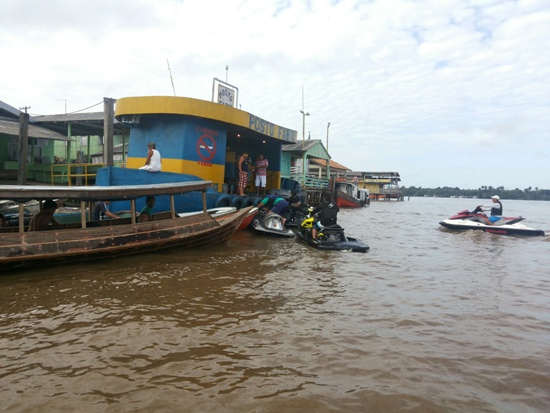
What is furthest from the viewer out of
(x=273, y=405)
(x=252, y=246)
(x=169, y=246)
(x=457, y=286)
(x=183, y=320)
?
(x=252, y=246)

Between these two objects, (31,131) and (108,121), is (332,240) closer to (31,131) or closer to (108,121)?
(108,121)

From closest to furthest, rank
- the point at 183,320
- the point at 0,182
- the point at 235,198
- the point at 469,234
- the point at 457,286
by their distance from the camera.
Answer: the point at 183,320 < the point at 457,286 < the point at 235,198 < the point at 469,234 < the point at 0,182

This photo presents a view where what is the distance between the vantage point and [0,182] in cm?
1750

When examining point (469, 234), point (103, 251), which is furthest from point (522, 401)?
point (469, 234)

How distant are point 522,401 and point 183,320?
350cm

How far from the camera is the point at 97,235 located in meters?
7.07

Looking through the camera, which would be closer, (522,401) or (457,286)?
(522,401)

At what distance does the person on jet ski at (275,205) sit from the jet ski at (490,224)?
26.0 ft

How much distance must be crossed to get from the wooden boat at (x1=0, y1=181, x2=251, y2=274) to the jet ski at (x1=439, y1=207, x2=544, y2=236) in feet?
36.8

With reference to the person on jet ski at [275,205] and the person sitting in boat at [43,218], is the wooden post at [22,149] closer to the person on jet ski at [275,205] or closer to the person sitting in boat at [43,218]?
the person sitting in boat at [43,218]

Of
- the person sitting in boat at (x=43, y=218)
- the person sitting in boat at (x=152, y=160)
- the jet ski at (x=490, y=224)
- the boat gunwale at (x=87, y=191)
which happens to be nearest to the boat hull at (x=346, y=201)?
the jet ski at (x=490, y=224)

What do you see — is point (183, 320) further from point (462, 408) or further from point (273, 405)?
point (462, 408)

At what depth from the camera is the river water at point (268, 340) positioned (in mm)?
2936

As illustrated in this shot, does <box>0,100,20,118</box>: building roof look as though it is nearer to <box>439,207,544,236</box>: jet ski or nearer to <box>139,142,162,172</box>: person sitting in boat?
<box>139,142,162,172</box>: person sitting in boat
